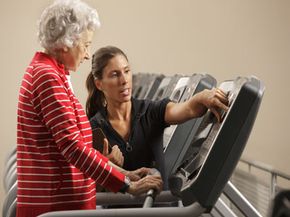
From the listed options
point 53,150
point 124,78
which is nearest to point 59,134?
point 53,150

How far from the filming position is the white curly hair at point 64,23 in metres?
2.06

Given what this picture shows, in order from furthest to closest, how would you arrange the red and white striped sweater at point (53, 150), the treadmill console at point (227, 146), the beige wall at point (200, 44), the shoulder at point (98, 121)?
the beige wall at point (200, 44)
the shoulder at point (98, 121)
the red and white striped sweater at point (53, 150)
the treadmill console at point (227, 146)

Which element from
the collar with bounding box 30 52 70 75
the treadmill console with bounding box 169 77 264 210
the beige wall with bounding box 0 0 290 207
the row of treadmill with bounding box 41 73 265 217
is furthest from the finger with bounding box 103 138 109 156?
the beige wall with bounding box 0 0 290 207

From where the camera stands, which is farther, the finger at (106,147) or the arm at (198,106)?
the finger at (106,147)

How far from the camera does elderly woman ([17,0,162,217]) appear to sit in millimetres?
1936

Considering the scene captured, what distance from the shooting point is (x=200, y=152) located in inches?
73.9

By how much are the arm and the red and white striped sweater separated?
0.37m

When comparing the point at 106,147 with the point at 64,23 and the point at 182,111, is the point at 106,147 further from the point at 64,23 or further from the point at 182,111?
the point at 64,23

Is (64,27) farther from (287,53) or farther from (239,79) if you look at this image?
(287,53)

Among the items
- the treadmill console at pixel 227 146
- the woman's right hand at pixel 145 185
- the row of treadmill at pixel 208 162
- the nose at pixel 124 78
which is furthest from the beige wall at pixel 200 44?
the treadmill console at pixel 227 146

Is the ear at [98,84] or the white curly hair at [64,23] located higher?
the white curly hair at [64,23]

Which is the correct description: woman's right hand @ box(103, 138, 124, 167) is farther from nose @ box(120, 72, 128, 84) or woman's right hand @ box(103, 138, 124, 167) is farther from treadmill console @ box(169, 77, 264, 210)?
treadmill console @ box(169, 77, 264, 210)

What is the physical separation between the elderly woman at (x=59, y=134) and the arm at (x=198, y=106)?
30 centimetres

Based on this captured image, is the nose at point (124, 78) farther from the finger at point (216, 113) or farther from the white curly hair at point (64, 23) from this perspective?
the finger at point (216, 113)
